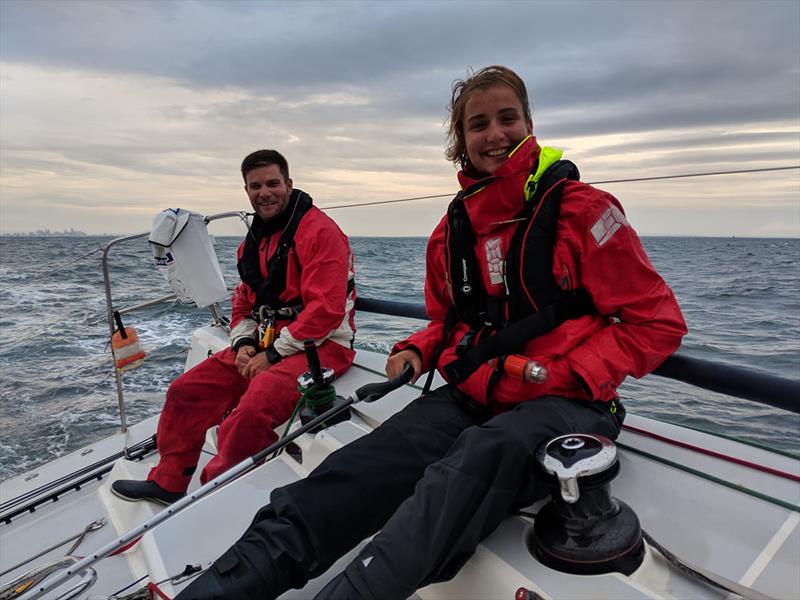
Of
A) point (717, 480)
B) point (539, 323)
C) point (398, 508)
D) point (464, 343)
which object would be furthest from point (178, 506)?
point (717, 480)

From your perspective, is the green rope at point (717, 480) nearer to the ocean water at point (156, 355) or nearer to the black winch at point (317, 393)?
the ocean water at point (156, 355)

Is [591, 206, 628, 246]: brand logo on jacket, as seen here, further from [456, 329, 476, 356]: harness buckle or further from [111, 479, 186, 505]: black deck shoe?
[111, 479, 186, 505]: black deck shoe

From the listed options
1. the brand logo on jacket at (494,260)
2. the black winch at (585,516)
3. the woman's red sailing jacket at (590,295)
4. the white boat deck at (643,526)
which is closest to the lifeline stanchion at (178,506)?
the white boat deck at (643,526)

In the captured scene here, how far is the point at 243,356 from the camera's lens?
268 cm

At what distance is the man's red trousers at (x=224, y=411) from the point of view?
7.29 feet

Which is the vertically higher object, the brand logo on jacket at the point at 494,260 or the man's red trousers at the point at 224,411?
the brand logo on jacket at the point at 494,260

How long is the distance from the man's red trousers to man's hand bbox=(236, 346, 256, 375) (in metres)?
0.08

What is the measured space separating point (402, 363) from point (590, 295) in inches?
25.1

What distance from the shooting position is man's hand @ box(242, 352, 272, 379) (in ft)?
8.44

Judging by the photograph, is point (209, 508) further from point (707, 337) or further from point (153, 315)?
point (153, 315)

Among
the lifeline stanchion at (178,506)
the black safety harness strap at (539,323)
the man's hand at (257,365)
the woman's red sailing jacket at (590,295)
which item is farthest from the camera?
the man's hand at (257,365)

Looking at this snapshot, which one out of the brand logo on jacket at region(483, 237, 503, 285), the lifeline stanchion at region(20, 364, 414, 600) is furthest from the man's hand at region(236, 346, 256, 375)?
the brand logo on jacket at region(483, 237, 503, 285)

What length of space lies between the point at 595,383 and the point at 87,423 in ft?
15.9

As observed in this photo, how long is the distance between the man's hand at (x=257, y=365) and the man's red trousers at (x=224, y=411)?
0.06m
